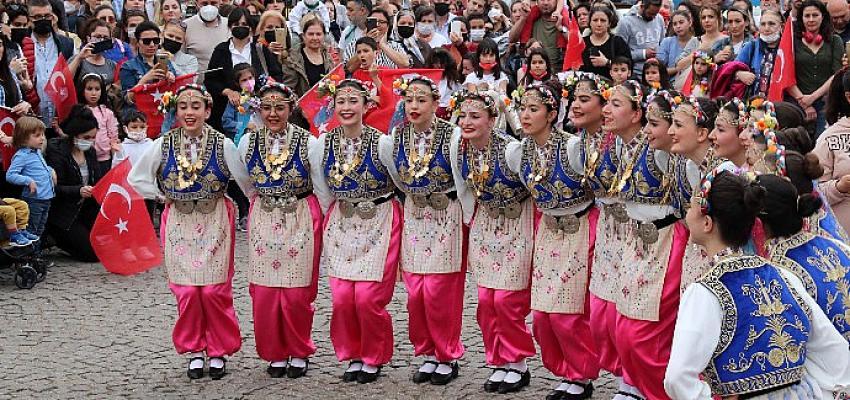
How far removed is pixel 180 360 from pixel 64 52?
4.99 m

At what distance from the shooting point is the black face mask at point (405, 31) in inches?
465

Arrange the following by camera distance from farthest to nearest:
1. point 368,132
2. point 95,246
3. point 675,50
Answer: point 675,50
point 95,246
point 368,132

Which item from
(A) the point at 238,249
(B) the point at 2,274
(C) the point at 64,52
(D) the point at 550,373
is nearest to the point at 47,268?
(B) the point at 2,274

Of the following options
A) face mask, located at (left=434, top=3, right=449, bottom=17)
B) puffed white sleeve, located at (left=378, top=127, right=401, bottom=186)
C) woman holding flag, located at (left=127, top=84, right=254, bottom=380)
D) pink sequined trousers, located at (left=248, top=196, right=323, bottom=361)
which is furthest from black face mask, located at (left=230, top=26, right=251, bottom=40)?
puffed white sleeve, located at (left=378, top=127, right=401, bottom=186)

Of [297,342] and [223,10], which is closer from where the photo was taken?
[297,342]

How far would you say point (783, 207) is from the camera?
4.34 m

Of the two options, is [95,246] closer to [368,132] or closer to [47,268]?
[47,268]

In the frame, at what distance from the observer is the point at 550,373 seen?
23.6 feet

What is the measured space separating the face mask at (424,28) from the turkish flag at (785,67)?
12.6ft

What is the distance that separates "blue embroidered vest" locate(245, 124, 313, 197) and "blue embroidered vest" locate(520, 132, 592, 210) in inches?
50.6

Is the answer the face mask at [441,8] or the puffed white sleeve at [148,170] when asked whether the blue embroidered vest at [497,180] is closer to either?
the puffed white sleeve at [148,170]

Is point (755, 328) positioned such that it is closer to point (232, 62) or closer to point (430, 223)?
point (430, 223)

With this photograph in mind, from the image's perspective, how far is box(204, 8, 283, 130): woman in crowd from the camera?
11.4 m

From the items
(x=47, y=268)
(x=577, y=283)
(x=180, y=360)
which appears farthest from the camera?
(x=47, y=268)
